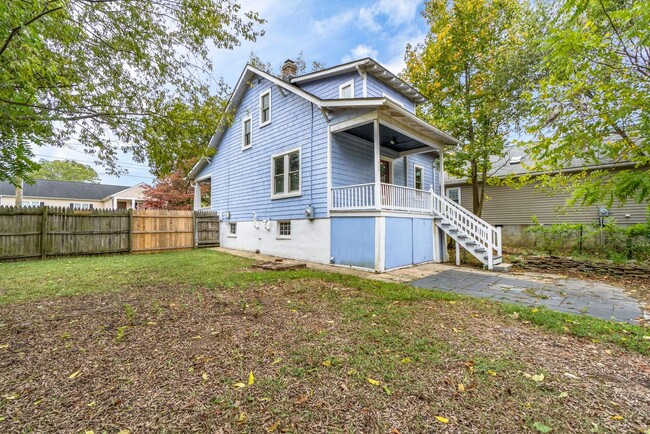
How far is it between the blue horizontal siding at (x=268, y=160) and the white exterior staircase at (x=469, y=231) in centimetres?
401

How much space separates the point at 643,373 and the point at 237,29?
24.5 feet

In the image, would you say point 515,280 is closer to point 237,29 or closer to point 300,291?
point 300,291

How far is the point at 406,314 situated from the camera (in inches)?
155

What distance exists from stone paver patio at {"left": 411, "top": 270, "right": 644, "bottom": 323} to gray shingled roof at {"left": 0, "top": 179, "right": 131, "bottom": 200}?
36.8 meters

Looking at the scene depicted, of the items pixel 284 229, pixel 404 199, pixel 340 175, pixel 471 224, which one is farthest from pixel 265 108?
pixel 471 224

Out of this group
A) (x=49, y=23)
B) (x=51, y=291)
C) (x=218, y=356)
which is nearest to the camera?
(x=218, y=356)

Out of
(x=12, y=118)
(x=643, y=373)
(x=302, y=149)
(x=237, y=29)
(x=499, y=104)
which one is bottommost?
(x=643, y=373)

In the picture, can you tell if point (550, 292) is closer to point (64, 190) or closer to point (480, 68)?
point (480, 68)

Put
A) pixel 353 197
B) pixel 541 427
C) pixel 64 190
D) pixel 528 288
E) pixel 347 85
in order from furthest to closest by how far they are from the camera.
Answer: pixel 64 190
pixel 347 85
pixel 353 197
pixel 528 288
pixel 541 427

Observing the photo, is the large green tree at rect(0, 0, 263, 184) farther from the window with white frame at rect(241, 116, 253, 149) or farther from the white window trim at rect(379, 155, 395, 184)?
the white window trim at rect(379, 155, 395, 184)

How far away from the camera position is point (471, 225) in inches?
340

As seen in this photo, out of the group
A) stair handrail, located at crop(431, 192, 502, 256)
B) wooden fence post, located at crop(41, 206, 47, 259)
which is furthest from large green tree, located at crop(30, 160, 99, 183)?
stair handrail, located at crop(431, 192, 502, 256)

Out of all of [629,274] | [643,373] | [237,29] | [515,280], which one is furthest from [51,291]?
[629,274]

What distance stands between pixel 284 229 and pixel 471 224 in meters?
6.24
